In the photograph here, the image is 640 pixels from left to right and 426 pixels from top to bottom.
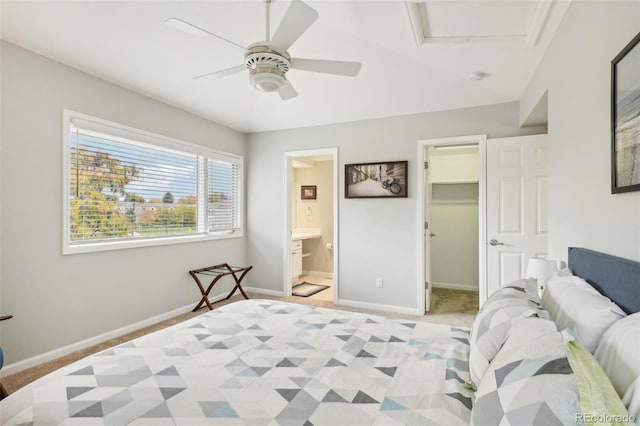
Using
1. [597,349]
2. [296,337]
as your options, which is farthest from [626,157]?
[296,337]

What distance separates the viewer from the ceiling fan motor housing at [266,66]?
1927 millimetres

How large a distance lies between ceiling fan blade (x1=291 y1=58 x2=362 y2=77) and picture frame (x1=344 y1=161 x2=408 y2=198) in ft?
6.84

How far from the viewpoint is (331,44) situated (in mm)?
2686

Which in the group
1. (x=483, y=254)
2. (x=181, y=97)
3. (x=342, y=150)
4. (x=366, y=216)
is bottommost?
(x=483, y=254)

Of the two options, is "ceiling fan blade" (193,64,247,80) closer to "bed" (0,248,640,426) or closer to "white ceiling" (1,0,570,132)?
"white ceiling" (1,0,570,132)

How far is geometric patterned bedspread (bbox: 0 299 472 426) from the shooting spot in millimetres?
1057

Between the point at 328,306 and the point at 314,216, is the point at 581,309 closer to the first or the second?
the point at 328,306

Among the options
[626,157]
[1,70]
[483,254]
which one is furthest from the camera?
[483,254]

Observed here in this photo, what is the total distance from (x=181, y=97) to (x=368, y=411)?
366cm

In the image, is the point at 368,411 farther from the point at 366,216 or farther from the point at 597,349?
the point at 366,216

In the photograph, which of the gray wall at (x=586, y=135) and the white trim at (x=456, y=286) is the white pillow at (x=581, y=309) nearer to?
the gray wall at (x=586, y=135)

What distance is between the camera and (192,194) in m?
4.20

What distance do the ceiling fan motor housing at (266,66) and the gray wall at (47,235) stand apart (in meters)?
1.96

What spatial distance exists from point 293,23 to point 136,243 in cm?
282
